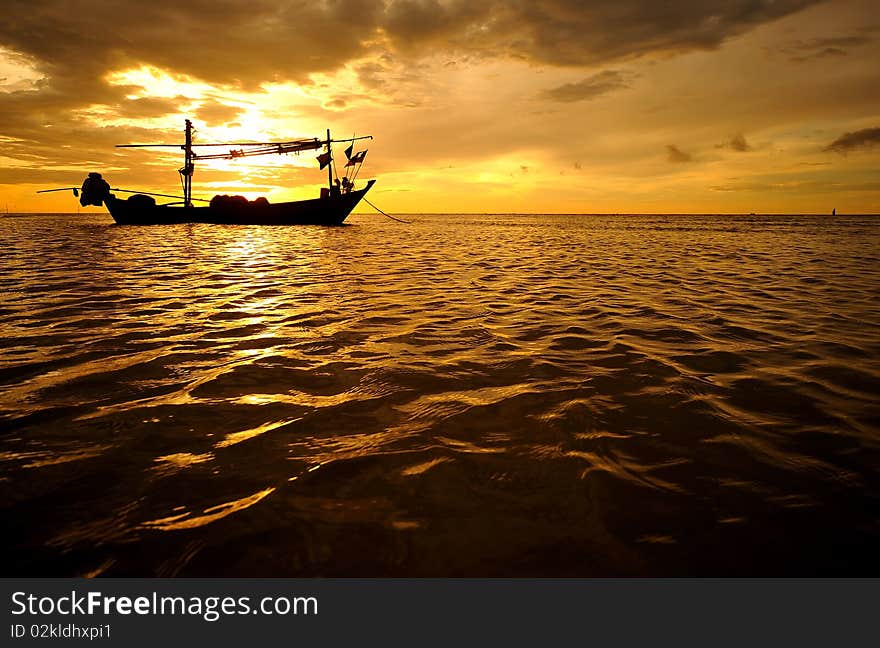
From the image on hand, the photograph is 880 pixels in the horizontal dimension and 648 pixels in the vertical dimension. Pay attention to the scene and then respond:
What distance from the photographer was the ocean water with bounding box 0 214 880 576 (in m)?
1.76

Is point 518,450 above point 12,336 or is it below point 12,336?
below

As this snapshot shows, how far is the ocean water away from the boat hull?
1260 inches

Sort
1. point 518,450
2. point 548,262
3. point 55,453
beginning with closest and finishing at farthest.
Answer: point 55,453
point 518,450
point 548,262

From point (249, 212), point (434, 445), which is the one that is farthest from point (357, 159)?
point (434, 445)

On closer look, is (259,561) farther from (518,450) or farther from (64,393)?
(64,393)

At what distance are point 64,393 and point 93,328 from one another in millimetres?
2313

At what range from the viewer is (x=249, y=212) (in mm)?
37438

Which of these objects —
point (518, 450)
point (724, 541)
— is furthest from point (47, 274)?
point (724, 541)

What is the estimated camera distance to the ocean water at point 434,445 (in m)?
1.76

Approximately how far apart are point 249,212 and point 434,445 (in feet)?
133

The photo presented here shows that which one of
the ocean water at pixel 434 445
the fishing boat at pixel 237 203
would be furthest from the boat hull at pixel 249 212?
the ocean water at pixel 434 445

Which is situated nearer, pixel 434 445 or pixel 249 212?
pixel 434 445

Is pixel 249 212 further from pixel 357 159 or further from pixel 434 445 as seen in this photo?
pixel 434 445

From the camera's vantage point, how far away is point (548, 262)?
14.0 m
